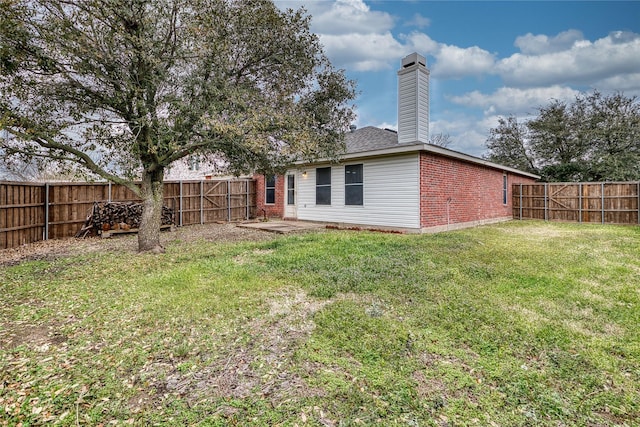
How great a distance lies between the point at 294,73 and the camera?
7316 millimetres

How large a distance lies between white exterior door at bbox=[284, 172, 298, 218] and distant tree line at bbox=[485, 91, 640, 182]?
18.4m

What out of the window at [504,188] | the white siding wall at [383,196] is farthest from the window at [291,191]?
the window at [504,188]

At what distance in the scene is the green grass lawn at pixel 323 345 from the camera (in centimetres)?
207

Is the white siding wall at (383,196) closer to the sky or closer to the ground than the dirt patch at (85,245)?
closer to the sky

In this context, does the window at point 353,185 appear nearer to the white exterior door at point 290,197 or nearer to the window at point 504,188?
the white exterior door at point 290,197

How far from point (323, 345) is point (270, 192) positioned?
12664 mm

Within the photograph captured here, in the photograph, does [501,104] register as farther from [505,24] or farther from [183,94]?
[183,94]

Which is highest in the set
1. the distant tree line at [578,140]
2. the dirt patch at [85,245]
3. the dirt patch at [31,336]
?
the distant tree line at [578,140]

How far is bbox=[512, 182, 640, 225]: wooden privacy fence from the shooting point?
13.1 m

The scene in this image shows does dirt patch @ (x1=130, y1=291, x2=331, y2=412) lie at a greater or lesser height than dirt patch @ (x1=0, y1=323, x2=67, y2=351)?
lesser

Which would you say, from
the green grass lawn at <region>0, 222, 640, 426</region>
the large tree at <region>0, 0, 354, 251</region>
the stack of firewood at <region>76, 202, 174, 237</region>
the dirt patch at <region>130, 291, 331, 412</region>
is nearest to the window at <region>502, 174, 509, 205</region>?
the green grass lawn at <region>0, 222, 640, 426</region>

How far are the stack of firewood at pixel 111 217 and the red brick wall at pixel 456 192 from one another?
957cm

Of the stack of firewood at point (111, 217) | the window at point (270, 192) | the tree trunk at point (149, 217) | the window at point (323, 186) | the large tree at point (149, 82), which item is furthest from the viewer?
the window at point (270, 192)

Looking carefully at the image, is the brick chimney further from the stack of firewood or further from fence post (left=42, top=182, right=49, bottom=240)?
fence post (left=42, top=182, right=49, bottom=240)
